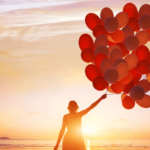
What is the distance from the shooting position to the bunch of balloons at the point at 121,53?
455 centimetres

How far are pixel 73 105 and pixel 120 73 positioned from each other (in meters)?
1.12

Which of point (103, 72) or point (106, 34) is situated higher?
point (106, 34)

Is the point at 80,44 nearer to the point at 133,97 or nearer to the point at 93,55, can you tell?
the point at 93,55

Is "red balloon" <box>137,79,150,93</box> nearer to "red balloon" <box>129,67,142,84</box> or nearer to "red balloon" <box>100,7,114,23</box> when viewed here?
"red balloon" <box>129,67,142,84</box>

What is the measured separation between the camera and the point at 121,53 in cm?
470

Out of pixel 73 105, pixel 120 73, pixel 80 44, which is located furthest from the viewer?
pixel 80 44

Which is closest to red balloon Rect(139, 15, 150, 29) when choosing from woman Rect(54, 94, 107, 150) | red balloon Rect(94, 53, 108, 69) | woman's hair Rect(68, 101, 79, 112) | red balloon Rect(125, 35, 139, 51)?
red balloon Rect(125, 35, 139, 51)

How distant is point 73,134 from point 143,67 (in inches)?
73.2

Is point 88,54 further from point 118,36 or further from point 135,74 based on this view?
point 135,74

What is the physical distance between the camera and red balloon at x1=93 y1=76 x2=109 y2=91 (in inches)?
179

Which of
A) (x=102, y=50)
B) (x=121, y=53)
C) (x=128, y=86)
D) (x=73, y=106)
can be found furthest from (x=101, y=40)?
(x=73, y=106)

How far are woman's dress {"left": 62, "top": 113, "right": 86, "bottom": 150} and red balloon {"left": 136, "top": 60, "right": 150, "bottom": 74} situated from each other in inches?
60.9

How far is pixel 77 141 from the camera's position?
13.4 ft

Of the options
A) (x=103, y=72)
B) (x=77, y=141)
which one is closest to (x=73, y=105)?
(x=77, y=141)
